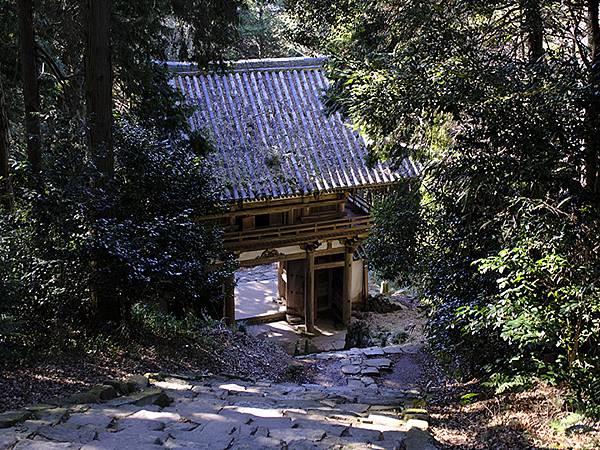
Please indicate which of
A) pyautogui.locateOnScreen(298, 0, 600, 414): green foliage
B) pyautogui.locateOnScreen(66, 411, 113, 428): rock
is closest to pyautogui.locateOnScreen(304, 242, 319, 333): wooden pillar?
pyautogui.locateOnScreen(298, 0, 600, 414): green foliage

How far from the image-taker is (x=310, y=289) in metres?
17.2

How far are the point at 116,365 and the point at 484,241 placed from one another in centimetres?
487

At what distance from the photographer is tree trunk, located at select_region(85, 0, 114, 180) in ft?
26.6

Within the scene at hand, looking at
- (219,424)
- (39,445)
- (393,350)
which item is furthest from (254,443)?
(393,350)

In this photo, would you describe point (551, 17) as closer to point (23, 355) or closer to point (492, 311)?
point (492, 311)

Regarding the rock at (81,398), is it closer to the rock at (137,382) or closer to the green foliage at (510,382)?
the rock at (137,382)

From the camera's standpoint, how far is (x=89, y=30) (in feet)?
26.7

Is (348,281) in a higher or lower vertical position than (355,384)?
higher

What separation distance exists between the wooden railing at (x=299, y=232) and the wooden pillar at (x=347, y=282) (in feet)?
2.09

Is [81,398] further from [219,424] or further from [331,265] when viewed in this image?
[331,265]

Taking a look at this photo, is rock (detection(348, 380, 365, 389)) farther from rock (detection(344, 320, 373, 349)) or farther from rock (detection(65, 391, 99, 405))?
rock (detection(65, 391, 99, 405))

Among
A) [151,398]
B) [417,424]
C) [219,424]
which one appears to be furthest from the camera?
[151,398]

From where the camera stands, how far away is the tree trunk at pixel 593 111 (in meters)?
5.40

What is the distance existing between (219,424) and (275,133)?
11.3 metres
